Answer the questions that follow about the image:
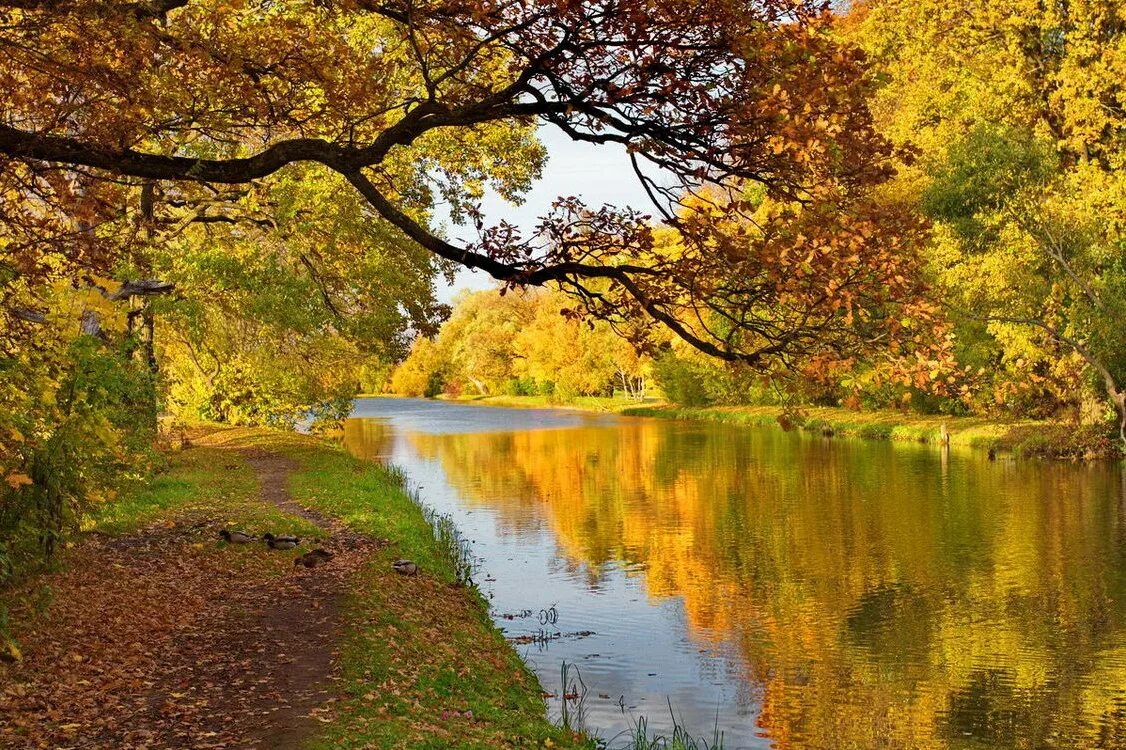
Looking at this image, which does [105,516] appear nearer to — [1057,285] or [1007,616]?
[1007,616]

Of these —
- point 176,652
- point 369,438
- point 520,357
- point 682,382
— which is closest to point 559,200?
point 176,652

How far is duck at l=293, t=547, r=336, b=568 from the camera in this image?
15.0 metres

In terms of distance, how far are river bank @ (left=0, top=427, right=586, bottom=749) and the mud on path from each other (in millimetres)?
24

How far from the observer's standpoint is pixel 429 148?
1012 inches

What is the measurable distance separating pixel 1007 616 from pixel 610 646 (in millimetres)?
5851

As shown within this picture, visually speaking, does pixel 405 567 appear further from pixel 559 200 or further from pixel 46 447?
pixel 559 200

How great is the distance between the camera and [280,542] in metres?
15.9

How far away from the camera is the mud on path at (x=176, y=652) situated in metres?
8.12

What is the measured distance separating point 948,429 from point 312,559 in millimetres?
32888

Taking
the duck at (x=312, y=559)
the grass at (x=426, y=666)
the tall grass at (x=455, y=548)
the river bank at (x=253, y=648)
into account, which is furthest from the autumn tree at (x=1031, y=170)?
the duck at (x=312, y=559)

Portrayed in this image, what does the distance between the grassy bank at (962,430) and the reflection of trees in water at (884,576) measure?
2.50 metres

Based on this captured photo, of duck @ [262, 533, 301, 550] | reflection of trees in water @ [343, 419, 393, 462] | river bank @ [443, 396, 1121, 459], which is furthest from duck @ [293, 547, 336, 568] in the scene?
reflection of trees in water @ [343, 419, 393, 462]

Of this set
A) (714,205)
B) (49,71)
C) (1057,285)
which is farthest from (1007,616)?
(1057,285)

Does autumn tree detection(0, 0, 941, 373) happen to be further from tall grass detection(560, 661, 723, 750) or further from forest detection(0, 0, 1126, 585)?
tall grass detection(560, 661, 723, 750)
